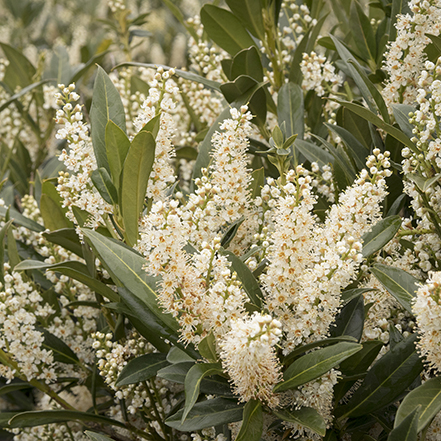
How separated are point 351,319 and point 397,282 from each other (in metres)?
0.12

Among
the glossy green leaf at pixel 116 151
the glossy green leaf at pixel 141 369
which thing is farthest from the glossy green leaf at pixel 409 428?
the glossy green leaf at pixel 116 151

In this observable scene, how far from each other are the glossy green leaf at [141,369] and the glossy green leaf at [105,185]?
0.38 meters

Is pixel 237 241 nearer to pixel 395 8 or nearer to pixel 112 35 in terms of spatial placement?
pixel 395 8

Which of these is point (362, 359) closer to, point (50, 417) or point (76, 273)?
point (76, 273)

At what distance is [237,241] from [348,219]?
0.37 meters

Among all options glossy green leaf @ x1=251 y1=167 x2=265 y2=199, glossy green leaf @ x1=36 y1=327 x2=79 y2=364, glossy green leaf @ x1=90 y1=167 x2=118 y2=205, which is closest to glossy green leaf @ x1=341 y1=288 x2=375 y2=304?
glossy green leaf @ x1=251 y1=167 x2=265 y2=199

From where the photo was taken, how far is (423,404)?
0.89 meters

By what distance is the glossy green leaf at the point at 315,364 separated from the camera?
2.83 ft

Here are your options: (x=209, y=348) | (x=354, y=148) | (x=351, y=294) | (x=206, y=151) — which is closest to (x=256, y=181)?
(x=206, y=151)

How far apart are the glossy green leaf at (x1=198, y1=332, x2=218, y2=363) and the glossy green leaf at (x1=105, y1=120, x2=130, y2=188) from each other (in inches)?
17.9

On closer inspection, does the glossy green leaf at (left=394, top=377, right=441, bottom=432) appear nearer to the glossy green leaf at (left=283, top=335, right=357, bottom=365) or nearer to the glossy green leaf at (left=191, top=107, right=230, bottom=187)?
the glossy green leaf at (left=283, top=335, right=357, bottom=365)

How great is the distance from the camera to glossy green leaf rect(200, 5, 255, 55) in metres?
1.67

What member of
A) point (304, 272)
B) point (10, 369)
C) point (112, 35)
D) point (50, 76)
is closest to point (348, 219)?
point (304, 272)

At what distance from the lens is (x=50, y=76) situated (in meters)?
2.60
